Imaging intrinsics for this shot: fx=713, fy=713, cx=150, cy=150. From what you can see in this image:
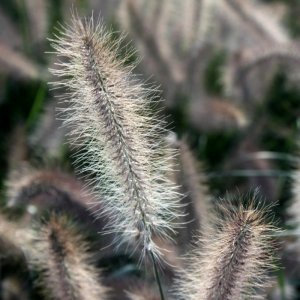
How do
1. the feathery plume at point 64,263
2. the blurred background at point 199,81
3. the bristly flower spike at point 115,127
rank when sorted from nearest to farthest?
the bristly flower spike at point 115,127
the feathery plume at point 64,263
the blurred background at point 199,81

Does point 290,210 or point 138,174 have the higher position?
point 138,174

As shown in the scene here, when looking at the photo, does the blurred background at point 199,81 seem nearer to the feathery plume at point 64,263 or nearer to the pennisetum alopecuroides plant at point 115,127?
the feathery plume at point 64,263

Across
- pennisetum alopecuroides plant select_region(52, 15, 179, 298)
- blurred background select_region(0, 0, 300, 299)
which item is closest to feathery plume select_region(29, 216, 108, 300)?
pennisetum alopecuroides plant select_region(52, 15, 179, 298)

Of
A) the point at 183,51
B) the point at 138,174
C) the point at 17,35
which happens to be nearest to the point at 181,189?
the point at 138,174

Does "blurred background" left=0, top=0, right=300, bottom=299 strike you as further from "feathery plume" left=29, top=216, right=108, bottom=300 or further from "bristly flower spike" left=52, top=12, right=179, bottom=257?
"bristly flower spike" left=52, top=12, right=179, bottom=257

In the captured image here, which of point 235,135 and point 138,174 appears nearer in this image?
point 138,174

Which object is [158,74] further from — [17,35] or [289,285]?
[289,285]

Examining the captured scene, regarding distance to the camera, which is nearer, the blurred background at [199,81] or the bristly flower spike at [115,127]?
the bristly flower spike at [115,127]

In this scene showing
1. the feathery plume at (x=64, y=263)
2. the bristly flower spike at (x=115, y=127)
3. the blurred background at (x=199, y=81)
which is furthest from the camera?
the blurred background at (x=199, y=81)

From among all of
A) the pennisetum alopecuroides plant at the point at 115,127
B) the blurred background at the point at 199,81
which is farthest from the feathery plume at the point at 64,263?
the blurred background at the point at 199,81
